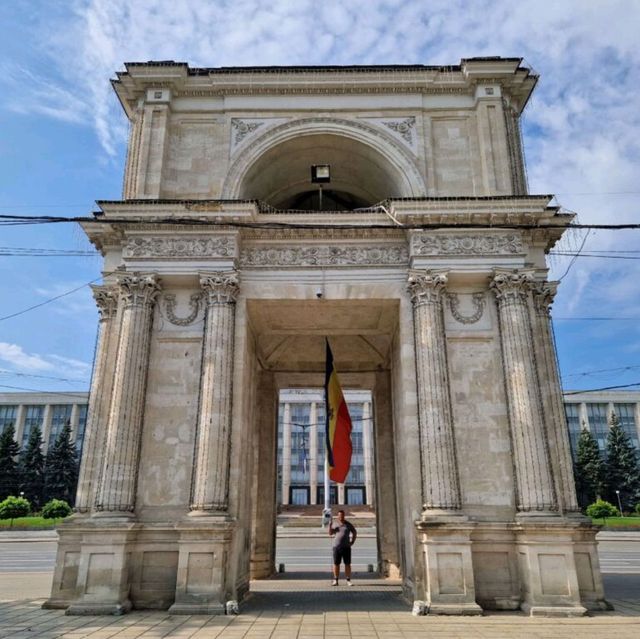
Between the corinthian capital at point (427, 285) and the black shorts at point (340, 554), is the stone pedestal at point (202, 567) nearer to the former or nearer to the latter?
the black shorts at point (340, 554)

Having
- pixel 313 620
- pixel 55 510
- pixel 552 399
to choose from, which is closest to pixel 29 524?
pixel 55 510

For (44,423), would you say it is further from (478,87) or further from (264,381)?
(478,87)

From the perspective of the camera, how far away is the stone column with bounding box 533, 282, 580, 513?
15.0 meters

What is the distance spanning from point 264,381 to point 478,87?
1349 cm

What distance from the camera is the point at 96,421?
15.8 meters

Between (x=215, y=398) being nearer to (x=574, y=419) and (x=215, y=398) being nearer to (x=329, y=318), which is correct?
(x=329, y=318)

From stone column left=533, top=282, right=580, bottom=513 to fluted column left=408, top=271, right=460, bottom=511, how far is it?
9.29 feet

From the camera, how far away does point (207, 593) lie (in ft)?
43.0

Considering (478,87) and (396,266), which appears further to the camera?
(478,87)

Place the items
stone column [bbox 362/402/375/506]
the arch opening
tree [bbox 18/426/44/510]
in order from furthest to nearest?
stone column [bbox 362/402/375/506] < tree [bbox 18/426/44/510] < the arch opening

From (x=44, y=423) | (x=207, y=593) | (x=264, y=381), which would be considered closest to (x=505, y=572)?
(x=207, y=593)

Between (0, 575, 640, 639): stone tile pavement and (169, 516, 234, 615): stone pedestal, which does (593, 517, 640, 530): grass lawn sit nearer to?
(0, 575, 640, 639): stone tile pavement

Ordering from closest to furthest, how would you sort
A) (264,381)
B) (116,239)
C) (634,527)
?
(116,239) < (264,381) < (634,527)

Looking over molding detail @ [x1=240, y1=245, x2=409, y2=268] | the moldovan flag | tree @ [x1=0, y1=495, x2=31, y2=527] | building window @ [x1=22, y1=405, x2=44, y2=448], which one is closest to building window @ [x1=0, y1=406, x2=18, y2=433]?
building window @ [x1=22, y1=405, x2=44, y2=448]
